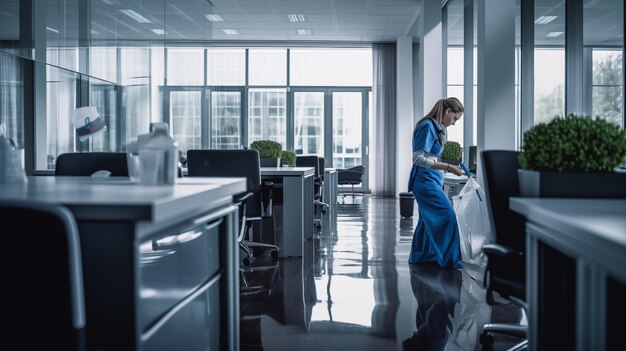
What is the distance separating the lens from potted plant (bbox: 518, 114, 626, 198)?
5.19 feet

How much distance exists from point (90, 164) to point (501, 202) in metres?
1.93

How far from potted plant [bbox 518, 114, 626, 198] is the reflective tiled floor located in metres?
0.99

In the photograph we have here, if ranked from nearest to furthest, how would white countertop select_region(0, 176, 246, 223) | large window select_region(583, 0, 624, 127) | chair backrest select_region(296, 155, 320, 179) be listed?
white countertop select_region(0, 176, 246, 223), large window select_region(583, 0, 624, 127), chair backrest select_region(296, 155, 320, 179)

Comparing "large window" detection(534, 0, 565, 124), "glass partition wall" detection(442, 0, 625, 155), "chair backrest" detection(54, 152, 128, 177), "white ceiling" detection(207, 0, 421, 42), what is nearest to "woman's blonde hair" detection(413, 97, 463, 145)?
"glass partition wall" detection(442, 0, 625, 155)

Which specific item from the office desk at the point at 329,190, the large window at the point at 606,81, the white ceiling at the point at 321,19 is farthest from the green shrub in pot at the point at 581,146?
the white ceiling at the point at 321,19

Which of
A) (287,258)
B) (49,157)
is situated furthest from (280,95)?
(287,258)

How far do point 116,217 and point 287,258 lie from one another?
10.7ft

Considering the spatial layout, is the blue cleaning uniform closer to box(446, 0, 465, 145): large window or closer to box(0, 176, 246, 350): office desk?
box(0, 176, 246, 350): office desk

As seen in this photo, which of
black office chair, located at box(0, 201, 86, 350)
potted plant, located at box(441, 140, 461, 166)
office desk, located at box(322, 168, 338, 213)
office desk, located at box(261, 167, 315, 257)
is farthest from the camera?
office desk, located at box(322, 168, 338, 213)

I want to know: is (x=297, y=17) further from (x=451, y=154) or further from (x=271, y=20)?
(x=451, y=154)

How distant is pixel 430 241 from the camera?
4.12m

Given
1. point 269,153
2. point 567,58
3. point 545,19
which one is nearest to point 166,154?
point 269,153

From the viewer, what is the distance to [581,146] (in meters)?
1.59

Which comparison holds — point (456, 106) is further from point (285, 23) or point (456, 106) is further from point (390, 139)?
point (390, 139)
